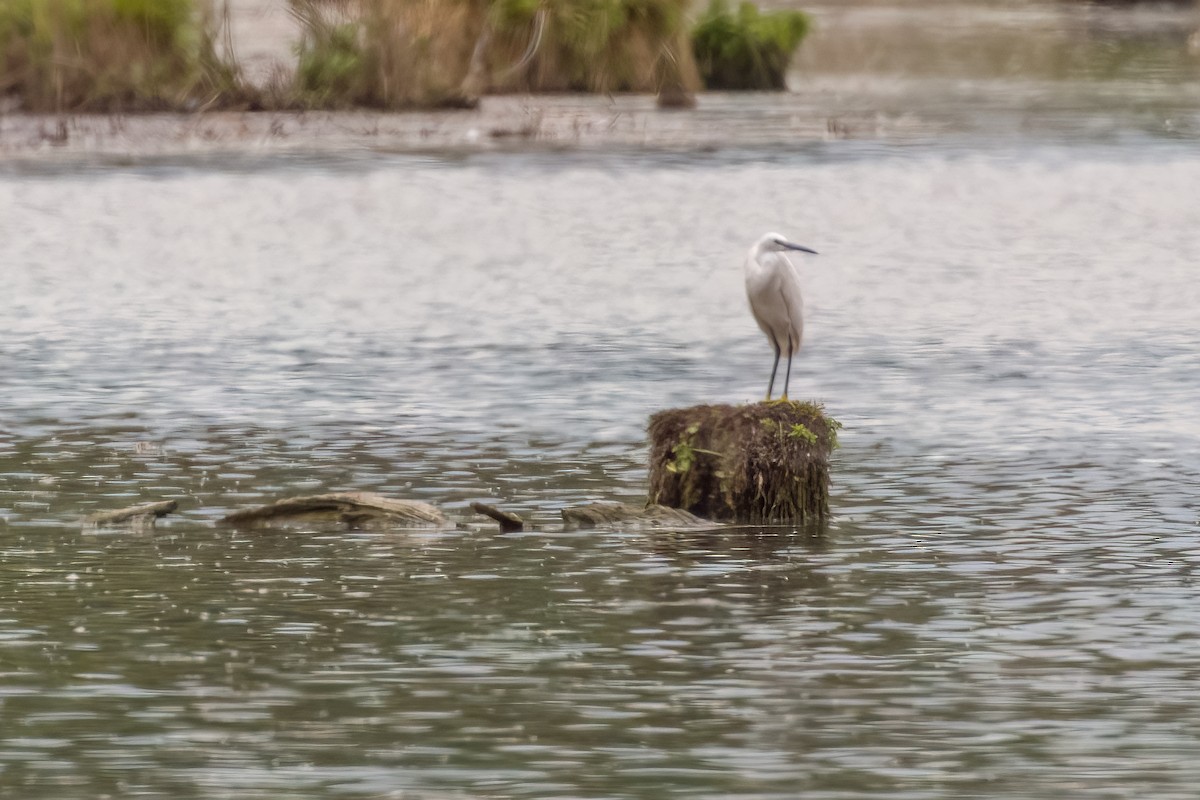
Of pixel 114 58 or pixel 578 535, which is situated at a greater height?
pixel 114 58

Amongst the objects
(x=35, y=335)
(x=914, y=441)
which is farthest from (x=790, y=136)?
(x=914, y=441)

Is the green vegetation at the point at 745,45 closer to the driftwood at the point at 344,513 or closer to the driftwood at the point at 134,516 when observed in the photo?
the driftwood at the point at 344,513

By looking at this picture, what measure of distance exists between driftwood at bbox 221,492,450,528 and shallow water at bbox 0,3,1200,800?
0.57 feet

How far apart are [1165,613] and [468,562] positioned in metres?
3.26

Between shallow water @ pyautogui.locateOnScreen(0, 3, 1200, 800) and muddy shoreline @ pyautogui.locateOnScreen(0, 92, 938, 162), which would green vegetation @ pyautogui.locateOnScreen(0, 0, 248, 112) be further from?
shallow water @ pyautogui.locateOnScreen(0, 3, 1200, 800)

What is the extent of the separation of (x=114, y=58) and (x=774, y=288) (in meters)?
33.3

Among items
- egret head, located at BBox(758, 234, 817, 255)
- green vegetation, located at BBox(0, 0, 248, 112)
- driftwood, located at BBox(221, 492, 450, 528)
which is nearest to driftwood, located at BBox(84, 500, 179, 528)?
driftwood, located at BBox(221, 492, 450, 528)

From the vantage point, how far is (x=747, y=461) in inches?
581

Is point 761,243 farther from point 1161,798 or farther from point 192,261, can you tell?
point 192,261

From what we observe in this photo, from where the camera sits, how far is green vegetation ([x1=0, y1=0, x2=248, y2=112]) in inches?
1850

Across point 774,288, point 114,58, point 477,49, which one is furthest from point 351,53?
point 774,288

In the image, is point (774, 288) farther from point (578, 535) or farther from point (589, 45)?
point (589, 45)

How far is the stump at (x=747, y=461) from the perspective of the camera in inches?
581

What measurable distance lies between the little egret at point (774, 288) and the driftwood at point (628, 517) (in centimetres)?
167
